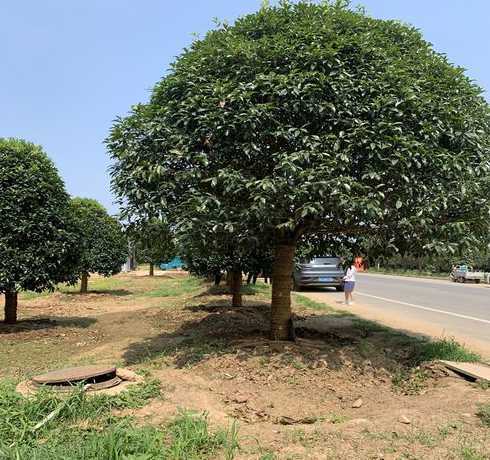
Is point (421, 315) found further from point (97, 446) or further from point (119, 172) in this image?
point (97, 446)

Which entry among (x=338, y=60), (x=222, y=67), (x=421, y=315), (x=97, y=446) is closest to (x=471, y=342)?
(x=421, y=315)

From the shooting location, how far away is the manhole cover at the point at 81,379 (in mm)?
5164

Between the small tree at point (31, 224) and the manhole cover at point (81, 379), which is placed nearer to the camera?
the manhole cover at point (81, 379)

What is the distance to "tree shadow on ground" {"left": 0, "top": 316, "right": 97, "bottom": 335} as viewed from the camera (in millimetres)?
10216

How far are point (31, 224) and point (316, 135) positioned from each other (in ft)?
20.1

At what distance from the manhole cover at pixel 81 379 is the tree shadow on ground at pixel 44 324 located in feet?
16.9

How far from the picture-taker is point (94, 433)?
409cm

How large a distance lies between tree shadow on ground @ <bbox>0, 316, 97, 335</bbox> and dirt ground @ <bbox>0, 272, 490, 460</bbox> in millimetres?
48

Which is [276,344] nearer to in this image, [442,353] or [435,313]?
[442,353]

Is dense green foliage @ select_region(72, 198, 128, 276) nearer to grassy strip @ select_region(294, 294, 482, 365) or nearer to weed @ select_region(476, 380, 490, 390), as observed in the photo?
grassy strip @ select_region(294, 294, 482, 365)

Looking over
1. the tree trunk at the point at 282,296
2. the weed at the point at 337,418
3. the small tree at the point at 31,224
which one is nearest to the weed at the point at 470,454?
the weed at the point at 337,418

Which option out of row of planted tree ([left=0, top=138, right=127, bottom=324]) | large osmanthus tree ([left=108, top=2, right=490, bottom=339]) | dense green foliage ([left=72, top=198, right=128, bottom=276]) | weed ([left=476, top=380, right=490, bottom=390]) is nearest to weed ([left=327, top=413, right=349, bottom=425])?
weed ([left=476, top=380, right=490, bottom=390])

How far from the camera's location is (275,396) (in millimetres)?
5617

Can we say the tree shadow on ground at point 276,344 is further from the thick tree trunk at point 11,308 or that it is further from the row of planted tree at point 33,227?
the thick tree trunk at point 11,308
